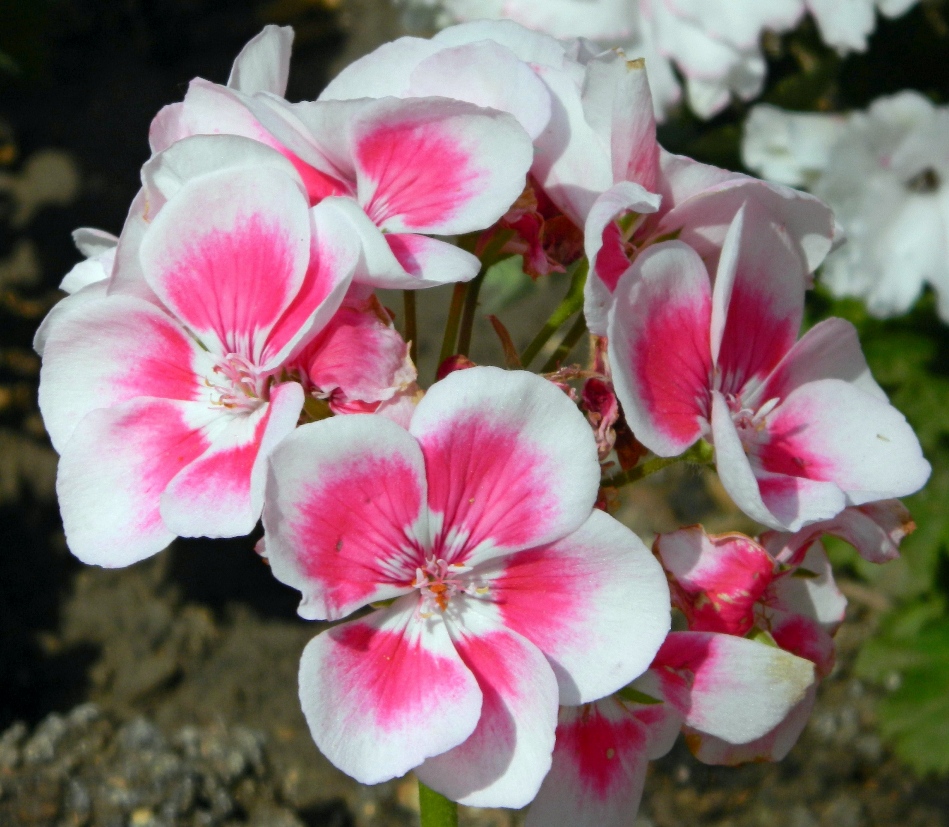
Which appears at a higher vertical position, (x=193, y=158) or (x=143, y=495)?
(x=193, y=158)

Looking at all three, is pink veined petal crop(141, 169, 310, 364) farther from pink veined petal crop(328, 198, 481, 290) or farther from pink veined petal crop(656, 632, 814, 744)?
pink veined petal crop(656, 632, 814, 744)

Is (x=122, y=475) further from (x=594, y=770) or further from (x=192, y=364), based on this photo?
(x=594, y=770)

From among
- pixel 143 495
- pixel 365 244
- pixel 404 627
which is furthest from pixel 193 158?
pixel 404 627

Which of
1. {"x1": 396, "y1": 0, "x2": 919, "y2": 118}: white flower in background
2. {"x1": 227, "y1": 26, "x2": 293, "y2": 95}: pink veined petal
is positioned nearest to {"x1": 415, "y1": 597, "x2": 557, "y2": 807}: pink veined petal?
{"x1": 227, "y1": 26, "x2": 293, "y2": 95}: pink veined petal

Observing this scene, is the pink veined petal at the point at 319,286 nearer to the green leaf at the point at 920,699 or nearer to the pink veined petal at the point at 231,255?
the pink veined petal at the point at 231,255

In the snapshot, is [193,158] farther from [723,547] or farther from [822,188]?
[822,188]

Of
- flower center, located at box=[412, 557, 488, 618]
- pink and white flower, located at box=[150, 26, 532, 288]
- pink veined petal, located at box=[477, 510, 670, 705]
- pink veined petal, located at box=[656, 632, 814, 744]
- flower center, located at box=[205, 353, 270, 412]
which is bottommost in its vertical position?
pink veined petal, located at box=[656, 632, 814, 744]
